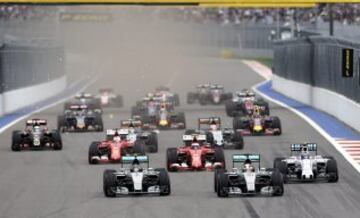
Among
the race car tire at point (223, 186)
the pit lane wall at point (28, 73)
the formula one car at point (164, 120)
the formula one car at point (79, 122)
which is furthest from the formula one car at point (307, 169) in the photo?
the pit lane wall at point (28, 73)

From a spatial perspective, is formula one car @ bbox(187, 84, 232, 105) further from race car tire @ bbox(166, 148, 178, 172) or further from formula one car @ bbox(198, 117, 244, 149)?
race car tire @ bbox(166, 148, 178, 172)

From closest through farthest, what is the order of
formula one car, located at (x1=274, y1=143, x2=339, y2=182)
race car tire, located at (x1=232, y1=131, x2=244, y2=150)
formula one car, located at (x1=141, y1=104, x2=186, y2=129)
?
1. formula one car, located at (x1=274, y1=143, x2=339, y2=182)
2. race car tire, located at (x1=232, y1=131, x2=244, y2=150)
3. formula one car, located at (x1=141, y1=104, x2=186, y2=129)

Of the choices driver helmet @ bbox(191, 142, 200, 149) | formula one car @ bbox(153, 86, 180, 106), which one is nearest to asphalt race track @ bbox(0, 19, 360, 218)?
driver helmet @ bbox(191, 142, 200, 149)

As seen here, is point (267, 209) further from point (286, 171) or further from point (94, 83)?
point (94, 83)

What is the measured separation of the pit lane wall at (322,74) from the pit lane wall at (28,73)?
1167 centimetres

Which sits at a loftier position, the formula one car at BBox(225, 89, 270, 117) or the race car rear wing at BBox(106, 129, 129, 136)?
the race car rear wing at BBox(106, 129, 129, 136)

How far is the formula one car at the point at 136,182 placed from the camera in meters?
24.5

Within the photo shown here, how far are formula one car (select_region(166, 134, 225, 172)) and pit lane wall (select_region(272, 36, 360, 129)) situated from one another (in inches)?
436

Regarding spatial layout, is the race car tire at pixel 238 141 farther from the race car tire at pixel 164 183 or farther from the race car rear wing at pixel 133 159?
the race car tire at pixel 164 183

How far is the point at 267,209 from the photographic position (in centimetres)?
2272

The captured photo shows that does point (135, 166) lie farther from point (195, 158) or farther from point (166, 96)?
point (166, 96)

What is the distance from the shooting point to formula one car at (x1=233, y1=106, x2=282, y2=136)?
37875 millimetres

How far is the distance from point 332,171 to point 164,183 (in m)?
3.79

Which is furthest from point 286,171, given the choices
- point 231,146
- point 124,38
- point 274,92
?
point 124,38
